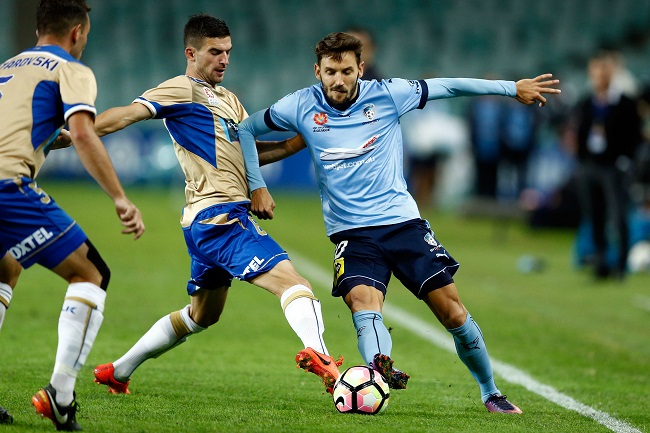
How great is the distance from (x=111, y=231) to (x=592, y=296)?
8.47 meters

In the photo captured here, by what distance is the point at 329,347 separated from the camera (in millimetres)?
9133

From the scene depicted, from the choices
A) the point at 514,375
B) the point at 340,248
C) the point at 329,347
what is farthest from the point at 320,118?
the point at 329,347

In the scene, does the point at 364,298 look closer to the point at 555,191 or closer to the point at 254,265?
the point at 254,265

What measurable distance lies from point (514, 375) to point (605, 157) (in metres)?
7.08

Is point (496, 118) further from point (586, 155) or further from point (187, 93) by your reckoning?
point (187, 93)

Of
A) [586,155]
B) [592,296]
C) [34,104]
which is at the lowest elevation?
[592,296]

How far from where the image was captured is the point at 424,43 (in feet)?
107

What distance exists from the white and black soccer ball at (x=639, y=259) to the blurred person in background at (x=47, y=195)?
39.5 ft

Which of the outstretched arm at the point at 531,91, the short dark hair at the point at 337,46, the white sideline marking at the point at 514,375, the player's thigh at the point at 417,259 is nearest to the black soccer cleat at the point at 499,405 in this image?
the white sideline marking at the point at 514,375

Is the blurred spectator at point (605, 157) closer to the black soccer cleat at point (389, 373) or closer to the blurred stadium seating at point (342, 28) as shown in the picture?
the black soccer cleat at point (389, 373)

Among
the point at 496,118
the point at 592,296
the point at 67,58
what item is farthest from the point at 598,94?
the point at 67,58

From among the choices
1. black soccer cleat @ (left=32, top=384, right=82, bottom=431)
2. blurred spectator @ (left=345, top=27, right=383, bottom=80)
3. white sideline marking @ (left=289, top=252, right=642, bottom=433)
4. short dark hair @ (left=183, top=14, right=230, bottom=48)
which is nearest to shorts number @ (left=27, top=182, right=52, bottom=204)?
black soccer cleat @ (left=32, top=384, right=82, bottom=431)

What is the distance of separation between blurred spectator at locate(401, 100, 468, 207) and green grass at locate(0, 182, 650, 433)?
8.50 m

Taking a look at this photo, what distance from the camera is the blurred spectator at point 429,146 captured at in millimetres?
25750
